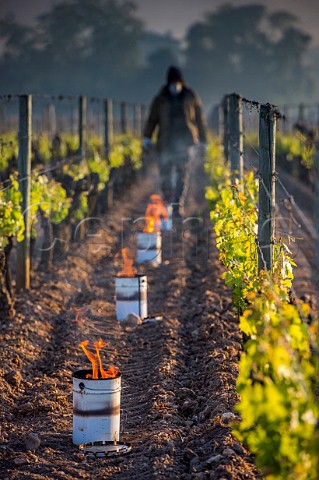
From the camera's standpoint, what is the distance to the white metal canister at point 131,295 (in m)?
8.45

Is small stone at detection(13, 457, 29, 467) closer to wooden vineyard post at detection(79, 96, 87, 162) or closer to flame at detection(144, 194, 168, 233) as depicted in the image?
flame at detection(144, 194, 168, 233)

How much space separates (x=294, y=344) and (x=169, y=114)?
10.6 metres

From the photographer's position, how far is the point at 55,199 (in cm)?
1053

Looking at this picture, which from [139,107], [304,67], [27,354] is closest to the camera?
[27,354]

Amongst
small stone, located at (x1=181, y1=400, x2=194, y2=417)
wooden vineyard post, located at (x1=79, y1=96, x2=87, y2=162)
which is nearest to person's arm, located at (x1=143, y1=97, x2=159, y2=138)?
wooden vineyard post, located at (x1=79, y1=96, x2=87, y2=162)

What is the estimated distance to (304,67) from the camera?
109250 mm

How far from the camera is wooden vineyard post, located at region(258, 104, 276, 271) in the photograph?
5.99 meters

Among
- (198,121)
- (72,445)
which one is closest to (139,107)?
(198,121)

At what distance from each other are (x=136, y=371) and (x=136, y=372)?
31 millimetres

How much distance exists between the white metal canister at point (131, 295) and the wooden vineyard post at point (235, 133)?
1.63 meters

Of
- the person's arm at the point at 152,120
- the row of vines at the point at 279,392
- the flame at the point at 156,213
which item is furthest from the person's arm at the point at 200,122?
the row of vines at the point at 279,392

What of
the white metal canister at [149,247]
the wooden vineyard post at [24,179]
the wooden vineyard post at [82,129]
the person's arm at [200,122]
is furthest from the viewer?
the person's arm at [200,122]

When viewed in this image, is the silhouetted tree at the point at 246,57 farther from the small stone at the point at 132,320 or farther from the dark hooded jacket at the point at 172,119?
the small stone at the point at 132,320

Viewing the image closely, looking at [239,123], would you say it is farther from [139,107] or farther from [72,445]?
[139,107]
